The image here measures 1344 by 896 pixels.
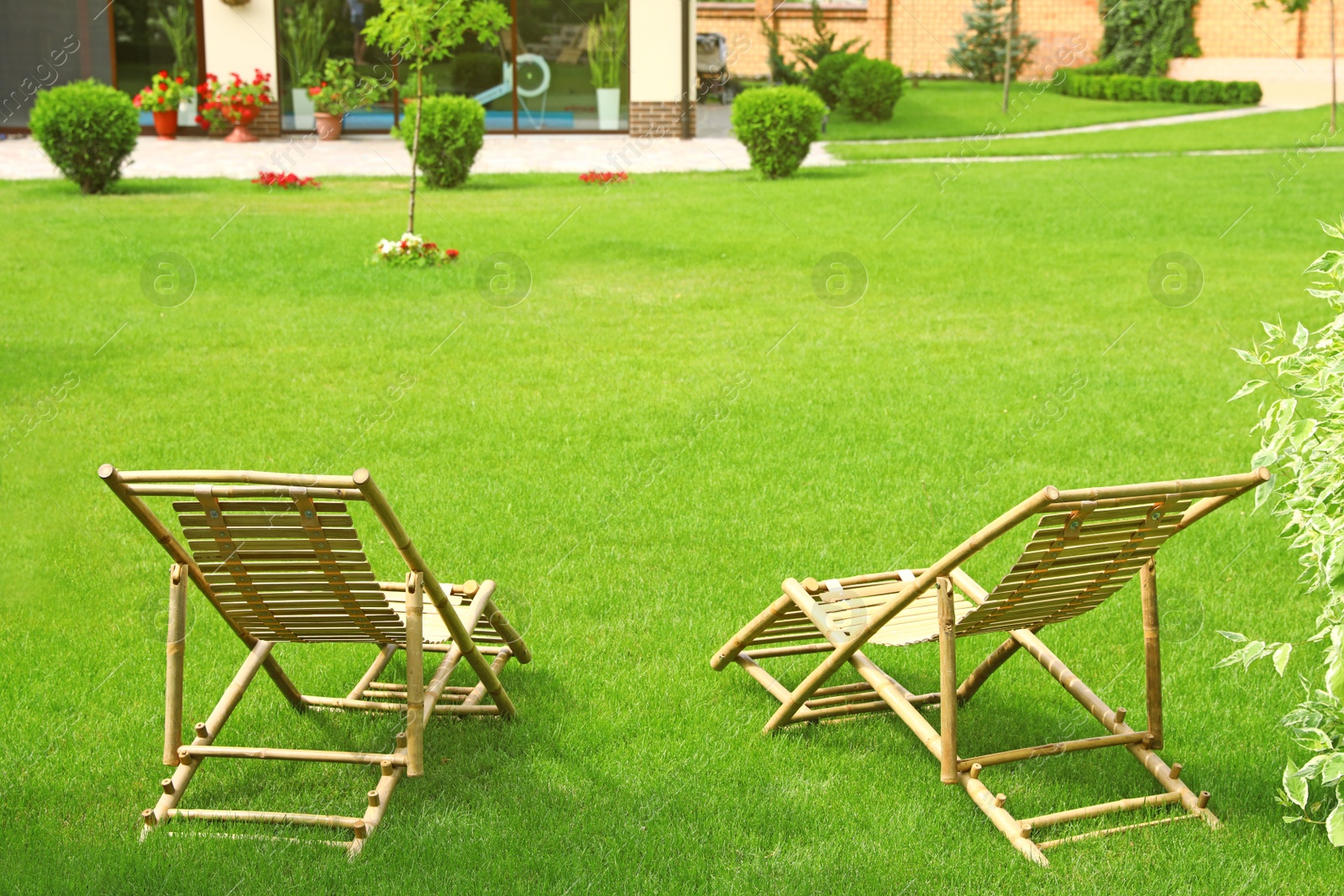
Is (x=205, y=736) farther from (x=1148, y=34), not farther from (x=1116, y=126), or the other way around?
(x=1148, y=34)

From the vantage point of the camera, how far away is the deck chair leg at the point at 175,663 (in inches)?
141

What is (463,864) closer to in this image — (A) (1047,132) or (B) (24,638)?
(B) (24,638)

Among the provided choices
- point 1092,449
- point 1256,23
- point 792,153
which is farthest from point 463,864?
point 1256,23

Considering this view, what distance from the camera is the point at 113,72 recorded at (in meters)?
25.0

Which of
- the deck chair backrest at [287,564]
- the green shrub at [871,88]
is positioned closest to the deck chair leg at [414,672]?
the deck chair backrest at [287,564]

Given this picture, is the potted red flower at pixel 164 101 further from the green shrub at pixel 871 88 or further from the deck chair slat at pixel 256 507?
the deck chair slat at pixel 256 507

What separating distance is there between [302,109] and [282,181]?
8486 millimetres

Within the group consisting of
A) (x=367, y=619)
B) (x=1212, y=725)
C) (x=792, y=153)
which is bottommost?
(x=1212, y=725)

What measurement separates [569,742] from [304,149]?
20.6 m

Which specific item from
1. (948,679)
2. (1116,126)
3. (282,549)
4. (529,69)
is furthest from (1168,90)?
(282,549)

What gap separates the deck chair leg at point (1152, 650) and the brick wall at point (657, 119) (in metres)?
22.5

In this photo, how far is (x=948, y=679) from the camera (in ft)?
11.9

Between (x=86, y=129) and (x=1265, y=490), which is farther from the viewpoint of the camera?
(x=86, y=129)

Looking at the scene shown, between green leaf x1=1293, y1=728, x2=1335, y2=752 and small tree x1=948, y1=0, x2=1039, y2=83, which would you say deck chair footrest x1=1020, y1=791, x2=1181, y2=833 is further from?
small tree x1=948, y1=0, x2=1039, y2=83
